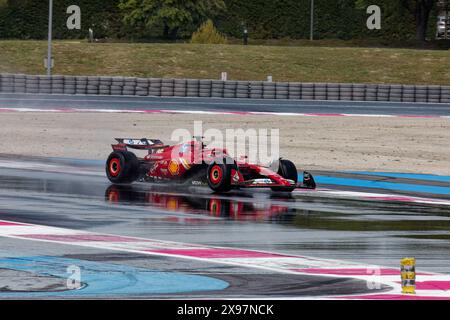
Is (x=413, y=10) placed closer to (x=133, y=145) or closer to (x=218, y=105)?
(x=218, y=105)

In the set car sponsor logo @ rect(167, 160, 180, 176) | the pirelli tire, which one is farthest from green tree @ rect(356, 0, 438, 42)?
car sponsor logo @ rect(167, 160, 180, 176)

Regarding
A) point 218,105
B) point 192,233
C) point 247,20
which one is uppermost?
point 247,20

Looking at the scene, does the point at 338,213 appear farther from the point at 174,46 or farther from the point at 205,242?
the point at 174,46

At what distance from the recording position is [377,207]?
17188mm

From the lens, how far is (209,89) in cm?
4484

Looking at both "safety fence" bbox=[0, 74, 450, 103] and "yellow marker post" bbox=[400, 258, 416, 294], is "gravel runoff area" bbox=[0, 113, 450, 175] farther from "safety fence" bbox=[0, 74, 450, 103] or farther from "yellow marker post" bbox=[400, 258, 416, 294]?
"yellow marker post" bbox=[400, 258, 416, 294]

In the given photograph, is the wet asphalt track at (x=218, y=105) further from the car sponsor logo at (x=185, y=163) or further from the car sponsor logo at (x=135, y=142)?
the car sponsor logo at (x=185, y=163)

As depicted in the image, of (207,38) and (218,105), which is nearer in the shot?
(218,105)

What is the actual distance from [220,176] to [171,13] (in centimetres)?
5334

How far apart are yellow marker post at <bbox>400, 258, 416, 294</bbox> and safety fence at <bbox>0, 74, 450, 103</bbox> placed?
35.1m

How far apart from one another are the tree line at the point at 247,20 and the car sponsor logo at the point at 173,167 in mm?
54908

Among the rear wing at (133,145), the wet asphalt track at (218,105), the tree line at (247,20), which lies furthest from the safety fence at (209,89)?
the tree line at (247,20)

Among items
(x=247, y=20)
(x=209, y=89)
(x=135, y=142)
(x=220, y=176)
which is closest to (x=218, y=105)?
(x=209, y=89)

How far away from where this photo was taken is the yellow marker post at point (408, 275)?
30.9 feet
